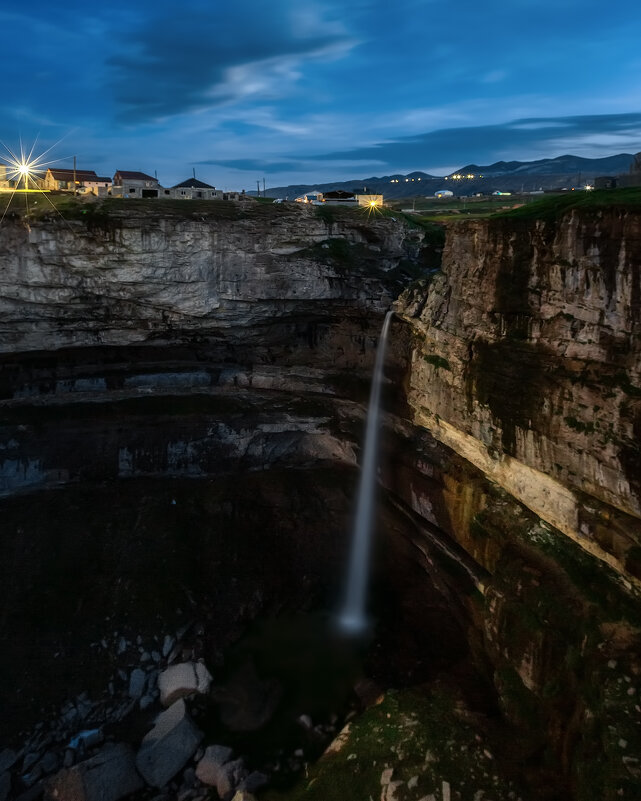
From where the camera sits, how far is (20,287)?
27.9 meters

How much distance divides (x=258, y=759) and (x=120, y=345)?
22.6m

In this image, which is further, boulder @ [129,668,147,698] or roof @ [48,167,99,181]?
roof @ [48,167,99,181]

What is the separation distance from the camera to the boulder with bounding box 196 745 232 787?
17469 mm

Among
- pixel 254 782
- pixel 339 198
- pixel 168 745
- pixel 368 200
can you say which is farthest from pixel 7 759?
pixel 339 198

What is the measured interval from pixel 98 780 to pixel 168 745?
226 centimetres

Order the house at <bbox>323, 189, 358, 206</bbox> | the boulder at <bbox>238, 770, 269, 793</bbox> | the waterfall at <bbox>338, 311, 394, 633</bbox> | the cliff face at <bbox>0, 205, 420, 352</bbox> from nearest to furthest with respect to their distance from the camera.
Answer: the boulder at <bbox>238, 770, 269, 793</bbox> < the waterfall at <bbox>338, 311, 394, 633</bbox> < the cliff face at <bbox>0, 205, 420, 352</bbox> < the house at <bbox>323, 189, 358, 206</bbox>

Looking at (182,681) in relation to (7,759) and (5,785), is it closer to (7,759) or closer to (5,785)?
(7,759)

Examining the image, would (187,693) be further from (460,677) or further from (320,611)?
(460,677)

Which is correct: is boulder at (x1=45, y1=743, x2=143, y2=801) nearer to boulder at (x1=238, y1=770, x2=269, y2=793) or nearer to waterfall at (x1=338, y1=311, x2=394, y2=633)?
boulder at (x1=238, y1=770, x2=269, y2=793)

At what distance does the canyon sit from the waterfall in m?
0.60

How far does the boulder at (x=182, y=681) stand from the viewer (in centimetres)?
2020

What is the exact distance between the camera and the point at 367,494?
29.0 meters

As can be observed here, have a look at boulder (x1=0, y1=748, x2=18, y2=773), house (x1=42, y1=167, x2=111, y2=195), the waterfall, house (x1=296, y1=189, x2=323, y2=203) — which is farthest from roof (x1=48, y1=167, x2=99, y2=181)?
boulder (x1=0, y1=748, x2=18, y2=773)

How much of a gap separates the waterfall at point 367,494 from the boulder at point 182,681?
25.0 feet
